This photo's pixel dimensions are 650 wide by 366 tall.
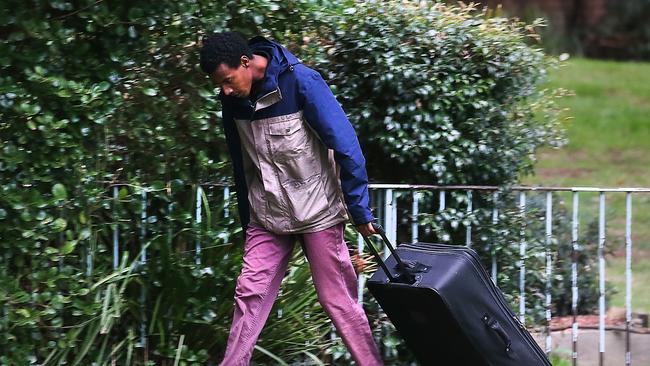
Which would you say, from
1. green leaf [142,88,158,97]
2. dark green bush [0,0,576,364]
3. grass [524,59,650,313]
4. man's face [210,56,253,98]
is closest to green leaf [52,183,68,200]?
dark green bush [0,0,576,364]

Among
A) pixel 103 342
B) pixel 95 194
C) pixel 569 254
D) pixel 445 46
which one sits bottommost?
pixel 569 254

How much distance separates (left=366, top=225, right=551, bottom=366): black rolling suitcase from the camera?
13.5ft

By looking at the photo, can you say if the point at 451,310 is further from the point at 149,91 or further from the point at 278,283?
the point at 149,91

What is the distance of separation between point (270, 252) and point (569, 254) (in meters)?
2.45

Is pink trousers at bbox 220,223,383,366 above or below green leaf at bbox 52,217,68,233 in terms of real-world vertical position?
below

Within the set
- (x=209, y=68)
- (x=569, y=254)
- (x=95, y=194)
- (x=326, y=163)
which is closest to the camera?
(x=209, y=68)

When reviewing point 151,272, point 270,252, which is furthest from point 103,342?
point 270,252

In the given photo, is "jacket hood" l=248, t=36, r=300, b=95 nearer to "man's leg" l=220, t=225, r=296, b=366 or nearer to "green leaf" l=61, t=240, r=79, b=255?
"man's leg" l=220, t=225, r=296, b=366

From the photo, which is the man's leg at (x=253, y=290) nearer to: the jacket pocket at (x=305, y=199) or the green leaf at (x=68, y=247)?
the jacket pocket at (x=305, y=199)

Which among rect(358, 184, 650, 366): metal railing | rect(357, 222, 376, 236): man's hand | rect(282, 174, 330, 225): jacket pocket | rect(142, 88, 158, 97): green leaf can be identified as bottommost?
rect(358, 184, 650, 366): metal railing

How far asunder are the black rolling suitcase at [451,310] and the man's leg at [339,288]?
0.19 m

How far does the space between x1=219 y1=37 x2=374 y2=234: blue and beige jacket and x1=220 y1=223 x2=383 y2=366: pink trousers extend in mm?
92

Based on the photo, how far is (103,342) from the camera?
4785 mm

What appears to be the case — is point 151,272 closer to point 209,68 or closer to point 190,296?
point 190,296
